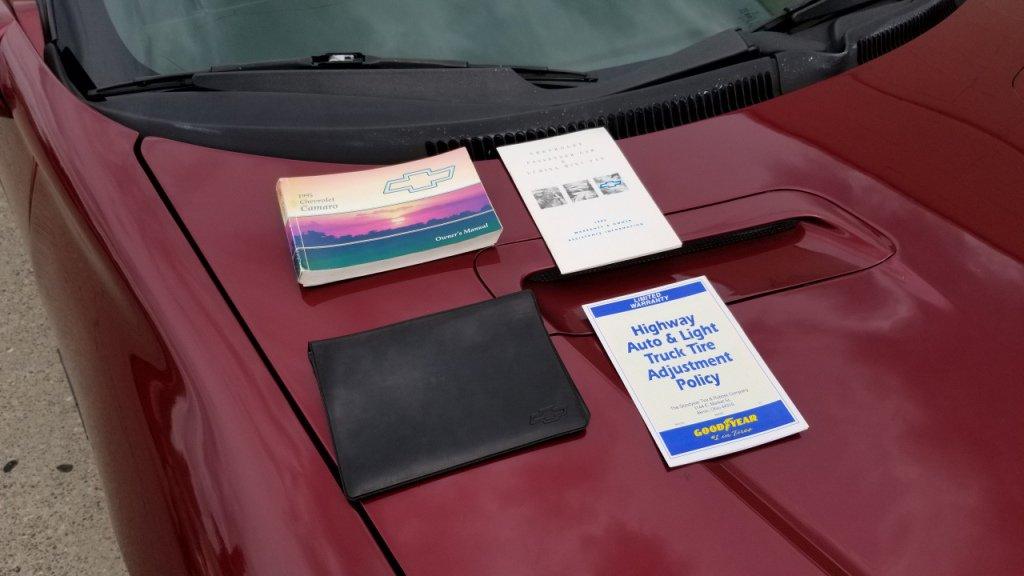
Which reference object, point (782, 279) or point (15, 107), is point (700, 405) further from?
point (15, 107)

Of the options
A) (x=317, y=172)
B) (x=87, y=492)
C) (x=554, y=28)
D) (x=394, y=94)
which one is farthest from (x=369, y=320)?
(x=87, y=492)

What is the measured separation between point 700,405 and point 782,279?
21cm

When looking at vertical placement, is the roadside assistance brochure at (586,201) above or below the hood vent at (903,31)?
below

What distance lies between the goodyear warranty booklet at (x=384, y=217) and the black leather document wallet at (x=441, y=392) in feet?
0.35

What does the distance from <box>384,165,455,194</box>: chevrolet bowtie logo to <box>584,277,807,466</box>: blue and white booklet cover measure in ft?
0.85

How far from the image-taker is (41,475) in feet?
6.01

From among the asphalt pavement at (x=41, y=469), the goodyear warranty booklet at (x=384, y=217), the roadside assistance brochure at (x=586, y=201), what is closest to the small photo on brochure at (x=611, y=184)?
the roadside assistance brochure at (x=586, y=201)

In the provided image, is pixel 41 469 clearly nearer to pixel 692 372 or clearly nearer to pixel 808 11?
pixel 692 372

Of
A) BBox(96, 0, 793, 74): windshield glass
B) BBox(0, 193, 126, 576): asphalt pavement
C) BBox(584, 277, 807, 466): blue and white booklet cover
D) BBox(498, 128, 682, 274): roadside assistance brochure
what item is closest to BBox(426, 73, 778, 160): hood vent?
BBox(498, 128, 682, 274): roadside assistance brochure

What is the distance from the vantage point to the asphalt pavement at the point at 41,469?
1.69m

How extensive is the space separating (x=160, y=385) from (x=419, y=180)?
39 centimetres

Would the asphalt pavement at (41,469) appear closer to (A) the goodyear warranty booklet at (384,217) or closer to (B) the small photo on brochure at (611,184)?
(A) the goodyear warranty booklet at (384,217)

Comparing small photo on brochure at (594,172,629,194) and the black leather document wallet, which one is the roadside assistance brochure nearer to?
small photo on brochure at (594,172,629,194)

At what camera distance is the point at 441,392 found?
869 mm
